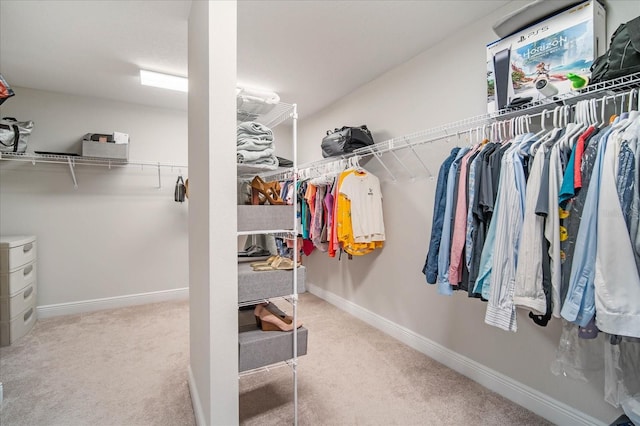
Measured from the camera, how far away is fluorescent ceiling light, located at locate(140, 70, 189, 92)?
2865 mm

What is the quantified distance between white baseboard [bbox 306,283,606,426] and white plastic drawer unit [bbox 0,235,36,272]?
3321 millimetres

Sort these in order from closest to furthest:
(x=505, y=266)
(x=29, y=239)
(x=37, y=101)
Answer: (x=505, y=266)
(x=29, y=239)
(x=37, y=101)

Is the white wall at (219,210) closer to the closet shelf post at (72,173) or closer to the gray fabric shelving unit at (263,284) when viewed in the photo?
the gray fabric shelving unit at (263,284)

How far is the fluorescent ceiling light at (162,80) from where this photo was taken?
2.87 meters

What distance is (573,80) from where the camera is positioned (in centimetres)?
144

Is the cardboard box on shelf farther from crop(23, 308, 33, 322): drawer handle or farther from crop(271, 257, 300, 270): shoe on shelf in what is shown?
crop(23, 308, 33, 322): drawer handle

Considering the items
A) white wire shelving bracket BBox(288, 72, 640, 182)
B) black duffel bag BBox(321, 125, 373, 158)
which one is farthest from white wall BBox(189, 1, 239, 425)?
black duffel bag BBox(321, 125, 373, 158)

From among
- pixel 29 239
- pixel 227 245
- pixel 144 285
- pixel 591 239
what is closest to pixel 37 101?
pixel 29 239

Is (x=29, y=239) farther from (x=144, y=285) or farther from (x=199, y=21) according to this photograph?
(x=199, y=21)

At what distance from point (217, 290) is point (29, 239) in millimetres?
2920

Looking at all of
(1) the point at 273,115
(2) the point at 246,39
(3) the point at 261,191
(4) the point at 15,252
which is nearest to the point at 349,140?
(1) the point at 273,115

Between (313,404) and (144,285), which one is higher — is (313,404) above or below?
below

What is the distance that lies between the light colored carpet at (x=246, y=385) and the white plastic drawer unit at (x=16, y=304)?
0.26 m

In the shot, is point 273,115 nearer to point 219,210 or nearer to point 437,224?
point 219,210
